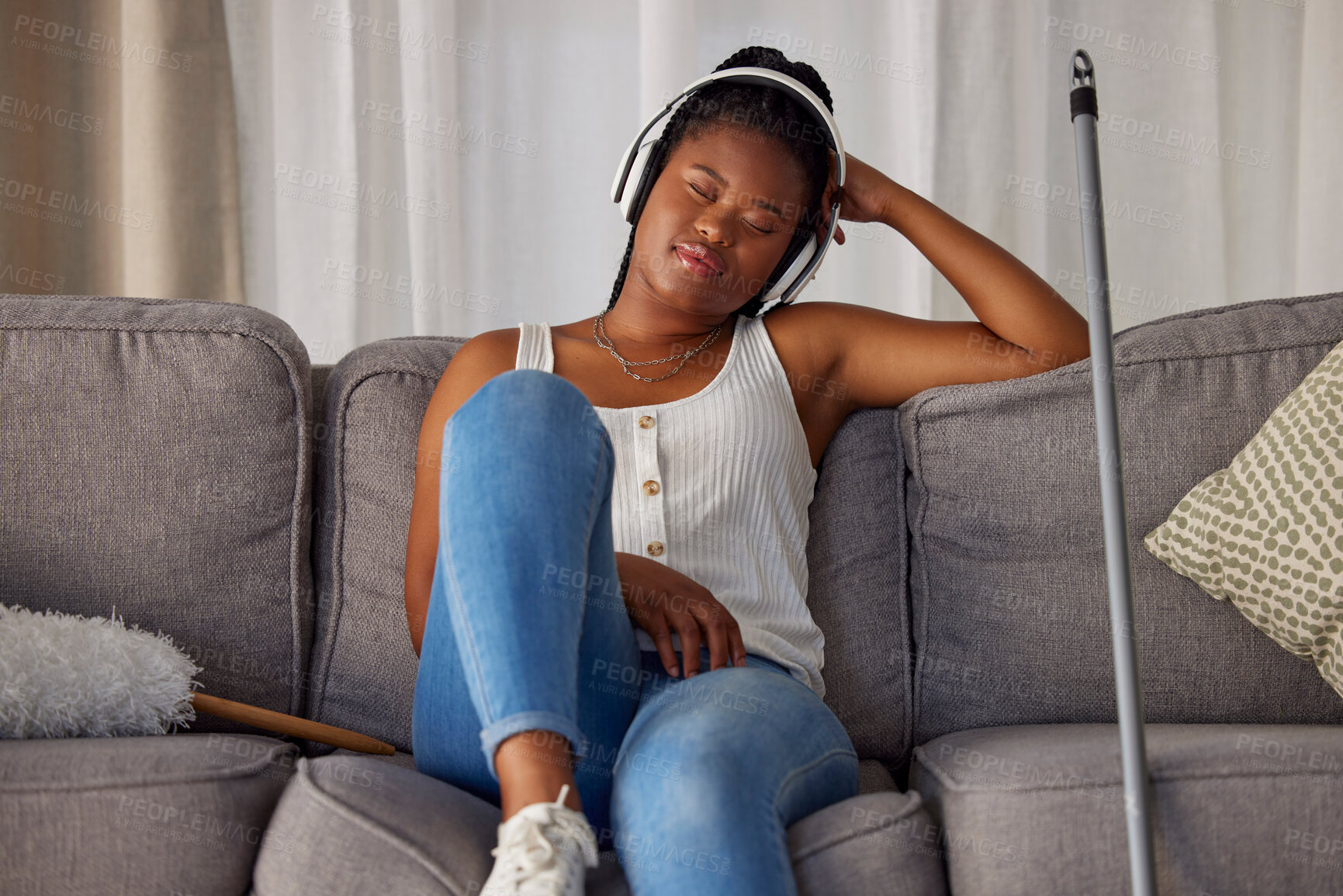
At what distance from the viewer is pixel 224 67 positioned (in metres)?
2.22

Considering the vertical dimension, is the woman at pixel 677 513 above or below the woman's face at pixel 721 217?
below

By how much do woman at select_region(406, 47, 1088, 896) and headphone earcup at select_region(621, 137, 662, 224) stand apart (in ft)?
0.08

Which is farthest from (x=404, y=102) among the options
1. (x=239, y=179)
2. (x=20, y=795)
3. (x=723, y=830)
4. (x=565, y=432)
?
(x=723, y=830)

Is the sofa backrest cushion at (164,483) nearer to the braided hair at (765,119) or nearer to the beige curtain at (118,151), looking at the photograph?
the braided hair at (765,119)

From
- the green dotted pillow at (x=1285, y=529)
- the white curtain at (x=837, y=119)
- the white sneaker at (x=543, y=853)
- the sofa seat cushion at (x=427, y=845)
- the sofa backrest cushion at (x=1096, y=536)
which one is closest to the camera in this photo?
the white sneaker at (x=543, y=853)

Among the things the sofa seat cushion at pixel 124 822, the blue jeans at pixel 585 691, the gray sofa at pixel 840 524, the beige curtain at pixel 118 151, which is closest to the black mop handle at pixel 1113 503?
the gray sofa at pixel 840 524

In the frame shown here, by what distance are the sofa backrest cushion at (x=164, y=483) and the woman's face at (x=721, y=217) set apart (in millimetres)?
546

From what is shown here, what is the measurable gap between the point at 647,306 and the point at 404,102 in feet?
3.20

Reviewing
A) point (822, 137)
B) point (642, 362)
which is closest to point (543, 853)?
point (642, 362)

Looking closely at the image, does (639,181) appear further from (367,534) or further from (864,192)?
(367,534)

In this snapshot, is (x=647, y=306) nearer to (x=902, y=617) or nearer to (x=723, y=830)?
(x=902, y=617)

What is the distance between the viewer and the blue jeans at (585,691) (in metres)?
0.88

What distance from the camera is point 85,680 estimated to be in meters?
1.12

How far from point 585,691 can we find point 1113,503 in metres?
0.55
